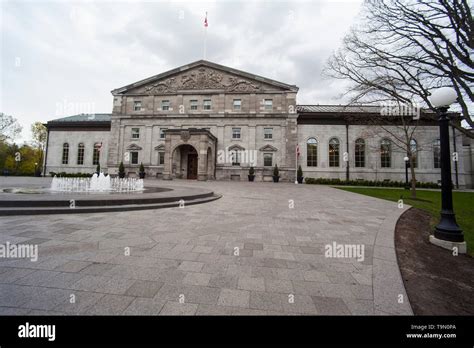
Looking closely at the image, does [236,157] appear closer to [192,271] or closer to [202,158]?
[202,158]

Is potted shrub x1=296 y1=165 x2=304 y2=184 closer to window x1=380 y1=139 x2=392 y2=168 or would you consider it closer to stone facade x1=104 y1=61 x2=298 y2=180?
stone facade x1=104 y1=61 x2=298 y2=180

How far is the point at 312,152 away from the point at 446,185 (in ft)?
83.7

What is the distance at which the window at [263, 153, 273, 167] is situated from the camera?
28.7 metres

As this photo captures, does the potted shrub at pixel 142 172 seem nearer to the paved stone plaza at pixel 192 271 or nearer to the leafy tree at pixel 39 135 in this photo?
the paved stone plaza at pixel 192 271

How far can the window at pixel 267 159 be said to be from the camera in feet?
94.1

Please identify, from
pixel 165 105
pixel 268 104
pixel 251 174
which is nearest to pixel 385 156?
pixel 268 104

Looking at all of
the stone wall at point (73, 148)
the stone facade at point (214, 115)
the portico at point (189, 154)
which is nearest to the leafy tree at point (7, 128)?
the stone wall at point (73, 148)

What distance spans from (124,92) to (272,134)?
84.6ft

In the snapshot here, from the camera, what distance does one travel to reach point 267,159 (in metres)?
28.8

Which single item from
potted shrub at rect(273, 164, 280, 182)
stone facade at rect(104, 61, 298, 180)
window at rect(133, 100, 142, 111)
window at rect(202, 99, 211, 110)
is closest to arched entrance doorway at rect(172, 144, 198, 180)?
stone facade at rect(104, 61, 298, 180)

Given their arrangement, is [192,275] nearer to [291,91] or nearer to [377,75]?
[377,75]
